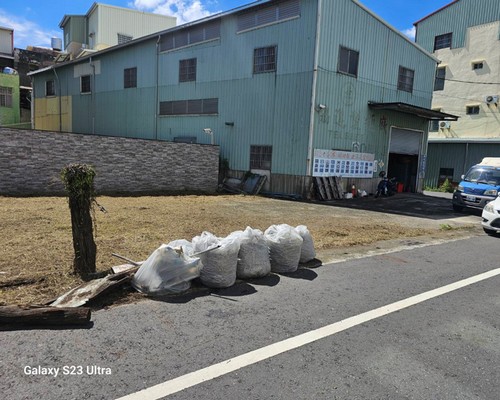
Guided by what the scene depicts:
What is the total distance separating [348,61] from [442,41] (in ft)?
60.6

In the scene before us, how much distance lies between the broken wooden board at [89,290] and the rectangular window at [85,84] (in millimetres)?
27223

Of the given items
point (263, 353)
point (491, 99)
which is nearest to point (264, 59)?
point (263, 353)

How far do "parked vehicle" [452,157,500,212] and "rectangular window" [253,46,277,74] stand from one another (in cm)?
968

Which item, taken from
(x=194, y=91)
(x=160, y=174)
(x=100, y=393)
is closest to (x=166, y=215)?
(x=160, y=174)

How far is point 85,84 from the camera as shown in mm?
28938

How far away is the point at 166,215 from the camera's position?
35.9 ft

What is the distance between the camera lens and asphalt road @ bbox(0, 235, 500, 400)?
292cm

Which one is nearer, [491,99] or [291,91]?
[291,91]

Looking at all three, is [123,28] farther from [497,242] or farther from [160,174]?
[497,242]

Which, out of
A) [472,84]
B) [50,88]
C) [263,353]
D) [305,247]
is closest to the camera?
[263,353]

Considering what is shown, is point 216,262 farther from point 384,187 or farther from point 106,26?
point 106,26

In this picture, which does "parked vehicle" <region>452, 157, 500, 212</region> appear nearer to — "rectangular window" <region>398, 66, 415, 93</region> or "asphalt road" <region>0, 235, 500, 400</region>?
"rectangular window" <region>398, 66, 415, 93</region>

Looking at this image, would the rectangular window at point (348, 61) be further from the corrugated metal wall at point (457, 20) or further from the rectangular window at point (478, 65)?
the corrugated metal wall at point (457, 20)

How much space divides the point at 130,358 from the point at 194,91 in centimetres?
2027
